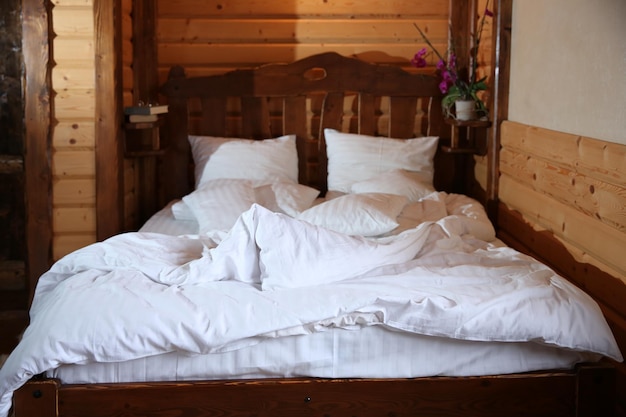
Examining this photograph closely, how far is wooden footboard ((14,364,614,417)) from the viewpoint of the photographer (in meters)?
2.60

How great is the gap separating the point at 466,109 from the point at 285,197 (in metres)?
1.06

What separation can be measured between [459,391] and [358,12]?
2637 millimetres

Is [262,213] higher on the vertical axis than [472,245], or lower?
higher

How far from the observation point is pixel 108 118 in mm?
3920

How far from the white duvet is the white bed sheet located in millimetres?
47

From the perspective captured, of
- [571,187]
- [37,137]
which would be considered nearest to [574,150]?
[571,187]

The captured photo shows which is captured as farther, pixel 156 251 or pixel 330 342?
pixel 156 251

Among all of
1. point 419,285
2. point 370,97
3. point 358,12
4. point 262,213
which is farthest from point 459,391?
point 358,12

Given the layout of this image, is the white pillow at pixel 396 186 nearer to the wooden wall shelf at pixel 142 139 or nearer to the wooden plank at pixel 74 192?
the wooden wall shelf at pixel 142 139

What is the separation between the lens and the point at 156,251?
10.2ft

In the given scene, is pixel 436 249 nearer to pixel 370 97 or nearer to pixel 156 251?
pixel 156 251

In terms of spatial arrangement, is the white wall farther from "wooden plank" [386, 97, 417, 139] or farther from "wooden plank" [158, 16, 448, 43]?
"wooden plank" [158, 16, 448, 43]

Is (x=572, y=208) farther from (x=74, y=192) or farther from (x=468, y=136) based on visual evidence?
(x=74, y=192)

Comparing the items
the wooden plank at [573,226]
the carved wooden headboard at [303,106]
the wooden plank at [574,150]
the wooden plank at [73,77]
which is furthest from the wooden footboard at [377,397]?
the carved wooden headboard at [303,106]
